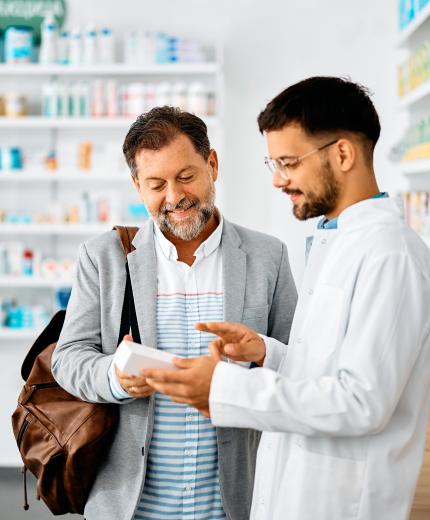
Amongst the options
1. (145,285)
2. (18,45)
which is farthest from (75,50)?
(145,285)

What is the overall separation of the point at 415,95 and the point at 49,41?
8.53 feet

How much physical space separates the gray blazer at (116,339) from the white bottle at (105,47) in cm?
336

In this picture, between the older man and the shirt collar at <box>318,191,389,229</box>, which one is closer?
the shirt collar at <box>318,191,389,229</box>

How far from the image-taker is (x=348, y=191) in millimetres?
1420

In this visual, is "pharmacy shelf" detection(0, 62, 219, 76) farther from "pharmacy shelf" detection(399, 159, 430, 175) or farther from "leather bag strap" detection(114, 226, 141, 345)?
"leather bag strap" detection(114, 226, 141, 345)

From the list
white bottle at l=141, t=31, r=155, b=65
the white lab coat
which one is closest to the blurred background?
white bottle at l=141, t=31, r=155, b=65

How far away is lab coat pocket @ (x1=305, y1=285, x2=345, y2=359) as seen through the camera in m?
1.34

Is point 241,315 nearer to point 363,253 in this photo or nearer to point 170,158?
point 170,158

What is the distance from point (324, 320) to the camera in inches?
53.8

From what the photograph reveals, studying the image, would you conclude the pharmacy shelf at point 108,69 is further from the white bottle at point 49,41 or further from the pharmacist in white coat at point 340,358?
the pharmacist in white coat at point 340,358

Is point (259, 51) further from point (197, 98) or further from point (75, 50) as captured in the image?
point (75, 50)

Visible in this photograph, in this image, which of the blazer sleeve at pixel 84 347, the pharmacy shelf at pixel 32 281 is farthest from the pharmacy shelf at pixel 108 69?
the blazer sleeve at pixel 84 347

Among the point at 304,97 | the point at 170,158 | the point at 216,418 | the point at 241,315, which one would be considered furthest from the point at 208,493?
the point at 304,97

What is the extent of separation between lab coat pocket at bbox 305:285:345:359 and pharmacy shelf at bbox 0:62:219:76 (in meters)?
3.82
